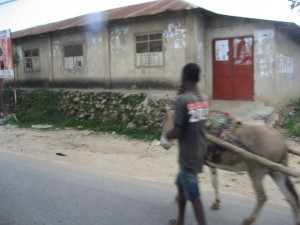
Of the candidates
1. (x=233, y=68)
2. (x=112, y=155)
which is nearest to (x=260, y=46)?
(x=233, y=68)

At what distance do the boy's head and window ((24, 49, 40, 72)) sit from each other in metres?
15.4

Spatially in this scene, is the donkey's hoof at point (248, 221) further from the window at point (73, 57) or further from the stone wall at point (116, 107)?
the window at point (73, 57)

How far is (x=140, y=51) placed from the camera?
13625mm

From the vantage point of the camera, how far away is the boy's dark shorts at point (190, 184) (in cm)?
378

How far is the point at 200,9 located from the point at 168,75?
248cm

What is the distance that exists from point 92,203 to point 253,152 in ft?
7.72

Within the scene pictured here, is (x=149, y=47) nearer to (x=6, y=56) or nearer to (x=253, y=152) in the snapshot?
(x=6, y=56)

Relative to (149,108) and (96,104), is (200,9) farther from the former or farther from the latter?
(96,104)

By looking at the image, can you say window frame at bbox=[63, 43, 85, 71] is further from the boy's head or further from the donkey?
the boy's head

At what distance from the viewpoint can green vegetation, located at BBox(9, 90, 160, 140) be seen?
11.4 metres

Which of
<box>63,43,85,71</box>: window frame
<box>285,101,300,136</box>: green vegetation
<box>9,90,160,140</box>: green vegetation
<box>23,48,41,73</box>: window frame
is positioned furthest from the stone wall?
<box>285,101,300,136</box>: green vegetation

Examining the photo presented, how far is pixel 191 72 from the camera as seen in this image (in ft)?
12.2

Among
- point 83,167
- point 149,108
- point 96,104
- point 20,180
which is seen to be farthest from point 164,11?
point 20,180

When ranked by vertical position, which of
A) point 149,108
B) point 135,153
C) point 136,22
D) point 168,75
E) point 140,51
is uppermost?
point 136,22
